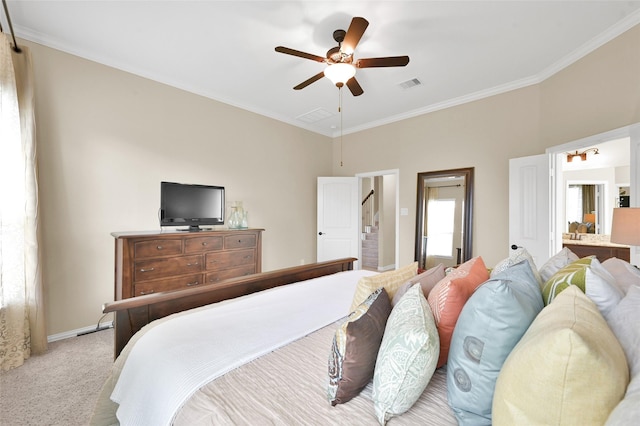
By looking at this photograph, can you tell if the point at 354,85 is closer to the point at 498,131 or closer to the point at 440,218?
the point at 498,131

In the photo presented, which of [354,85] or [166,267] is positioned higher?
Answer: [354,85]

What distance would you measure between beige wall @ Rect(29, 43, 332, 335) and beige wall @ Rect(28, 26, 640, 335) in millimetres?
10

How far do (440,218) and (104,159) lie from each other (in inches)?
178

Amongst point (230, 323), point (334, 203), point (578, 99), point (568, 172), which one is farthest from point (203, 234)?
point (568, 172)

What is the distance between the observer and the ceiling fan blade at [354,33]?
1.95 m

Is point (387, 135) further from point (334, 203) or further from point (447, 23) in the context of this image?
point (447, 23)

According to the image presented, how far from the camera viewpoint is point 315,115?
15.2 ft

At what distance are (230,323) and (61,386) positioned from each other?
5.69 feet

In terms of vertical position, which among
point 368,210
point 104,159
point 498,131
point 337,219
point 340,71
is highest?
point 340,71

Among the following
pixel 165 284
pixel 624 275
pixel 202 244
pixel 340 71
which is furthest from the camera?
pixel 202 244

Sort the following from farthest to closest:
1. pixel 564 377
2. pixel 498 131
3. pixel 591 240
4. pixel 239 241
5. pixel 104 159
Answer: pixel 591 240, pixel 498 131, pixel 239 241, pixel 104 159, pixel 564 377

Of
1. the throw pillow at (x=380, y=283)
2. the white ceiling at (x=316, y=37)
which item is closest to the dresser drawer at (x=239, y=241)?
the white ceiling at (x=316, y=37)

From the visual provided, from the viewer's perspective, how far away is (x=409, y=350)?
32.9 inches

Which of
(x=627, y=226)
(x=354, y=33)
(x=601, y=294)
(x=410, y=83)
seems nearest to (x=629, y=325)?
(x=601, y=294)
